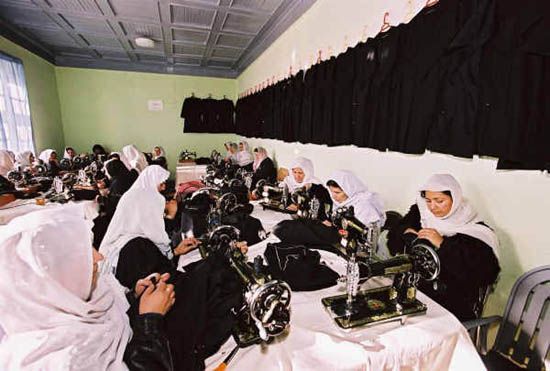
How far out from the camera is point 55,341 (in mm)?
884

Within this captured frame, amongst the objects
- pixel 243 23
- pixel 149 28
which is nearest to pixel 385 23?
pixel 243 23

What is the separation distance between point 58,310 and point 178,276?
0.64m

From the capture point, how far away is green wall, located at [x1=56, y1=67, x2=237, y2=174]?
852cm

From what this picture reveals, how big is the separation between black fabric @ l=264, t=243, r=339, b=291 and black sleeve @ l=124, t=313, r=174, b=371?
72cm

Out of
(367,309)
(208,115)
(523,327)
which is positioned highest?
(208,115)

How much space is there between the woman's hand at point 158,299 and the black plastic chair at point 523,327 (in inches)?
64.7

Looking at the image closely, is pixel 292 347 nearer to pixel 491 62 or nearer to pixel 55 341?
pixel 55 341

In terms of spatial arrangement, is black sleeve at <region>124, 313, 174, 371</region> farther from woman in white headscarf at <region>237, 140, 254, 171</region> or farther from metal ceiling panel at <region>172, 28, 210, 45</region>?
woman in white headscarf at <region>237, 140, 254, 171</region>

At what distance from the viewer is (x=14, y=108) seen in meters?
5.82

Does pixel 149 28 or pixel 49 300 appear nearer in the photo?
pixel 49 300

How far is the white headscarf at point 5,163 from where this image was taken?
476 cm

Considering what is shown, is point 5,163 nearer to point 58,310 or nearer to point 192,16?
point 192,16

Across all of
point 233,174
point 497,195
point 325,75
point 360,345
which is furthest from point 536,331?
point 233,174

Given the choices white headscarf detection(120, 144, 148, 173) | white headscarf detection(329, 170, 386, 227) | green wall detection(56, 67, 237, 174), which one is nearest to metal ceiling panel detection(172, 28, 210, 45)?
white headscarf detection(120, 144, 148, 173)
